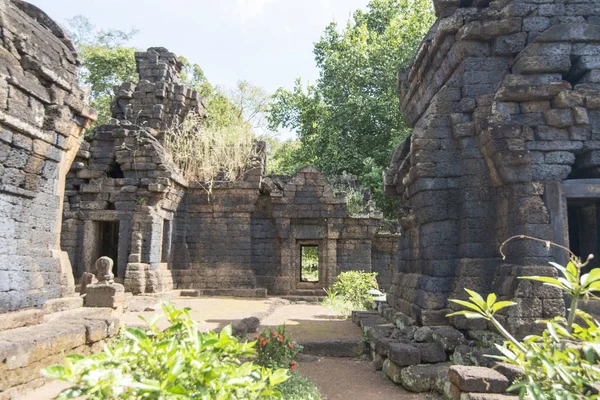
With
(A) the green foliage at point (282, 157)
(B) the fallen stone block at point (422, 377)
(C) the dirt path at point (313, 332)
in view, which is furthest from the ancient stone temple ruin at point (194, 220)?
(B) the fallen stone block at point (422, 377)

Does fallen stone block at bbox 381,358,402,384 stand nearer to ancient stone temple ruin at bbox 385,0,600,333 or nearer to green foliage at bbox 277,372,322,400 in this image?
ancient stone temple ruin at bbox 385,0,600,333

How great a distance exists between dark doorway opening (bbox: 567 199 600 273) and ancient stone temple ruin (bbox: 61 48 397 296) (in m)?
8.56

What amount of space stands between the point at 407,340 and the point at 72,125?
18.7ft

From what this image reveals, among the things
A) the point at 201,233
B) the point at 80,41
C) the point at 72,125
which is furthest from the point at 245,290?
the point at 80,41

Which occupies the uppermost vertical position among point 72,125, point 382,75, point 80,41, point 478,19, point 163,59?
point 80,41

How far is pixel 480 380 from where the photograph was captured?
3.90m

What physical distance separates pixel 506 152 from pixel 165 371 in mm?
5099

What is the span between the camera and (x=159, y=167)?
44.2 ft

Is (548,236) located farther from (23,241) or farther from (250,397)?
(23,241)

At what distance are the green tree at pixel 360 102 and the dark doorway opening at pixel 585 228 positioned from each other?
45.6 feet

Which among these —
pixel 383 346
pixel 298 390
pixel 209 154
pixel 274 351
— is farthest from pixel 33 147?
pixel 209 154

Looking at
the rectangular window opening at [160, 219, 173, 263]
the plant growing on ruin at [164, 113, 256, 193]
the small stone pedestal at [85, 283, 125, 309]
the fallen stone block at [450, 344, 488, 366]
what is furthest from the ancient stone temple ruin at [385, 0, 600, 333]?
the plant growing on ruin at [164, 113, 256, 193]

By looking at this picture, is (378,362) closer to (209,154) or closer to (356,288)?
(356,288)

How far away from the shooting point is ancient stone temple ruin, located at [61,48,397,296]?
13.5 meters
